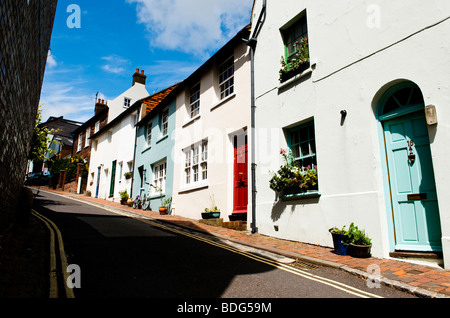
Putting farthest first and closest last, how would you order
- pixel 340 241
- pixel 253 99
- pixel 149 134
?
pixel 149 134
pixel 253 99
pixel 340 241

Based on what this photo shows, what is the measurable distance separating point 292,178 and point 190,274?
4152 millimetres

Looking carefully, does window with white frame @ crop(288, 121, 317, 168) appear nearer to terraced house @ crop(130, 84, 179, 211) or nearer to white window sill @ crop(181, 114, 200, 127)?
white window sill @ crop(181, 114, 200, 127)

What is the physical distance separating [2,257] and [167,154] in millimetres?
11163

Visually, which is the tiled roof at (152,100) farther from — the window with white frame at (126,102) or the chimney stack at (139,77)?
the chimney stack at (139,77)

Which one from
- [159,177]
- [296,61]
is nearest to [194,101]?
[159,177]

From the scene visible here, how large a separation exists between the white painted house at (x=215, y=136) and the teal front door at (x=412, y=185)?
16.2 ft

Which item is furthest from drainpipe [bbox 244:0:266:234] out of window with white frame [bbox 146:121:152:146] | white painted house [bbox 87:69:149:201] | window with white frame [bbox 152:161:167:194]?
white painted house [bbox 87:69:149:201]

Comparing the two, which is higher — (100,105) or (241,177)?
(100,105)

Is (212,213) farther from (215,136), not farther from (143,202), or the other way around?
(143,202)

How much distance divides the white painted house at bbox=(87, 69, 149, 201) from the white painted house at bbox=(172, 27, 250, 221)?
6778mm

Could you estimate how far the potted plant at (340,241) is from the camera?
6.24 m

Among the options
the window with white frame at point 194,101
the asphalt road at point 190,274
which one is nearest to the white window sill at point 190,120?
the window with white frame at point 194,101

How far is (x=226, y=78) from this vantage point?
1249 centimetres
